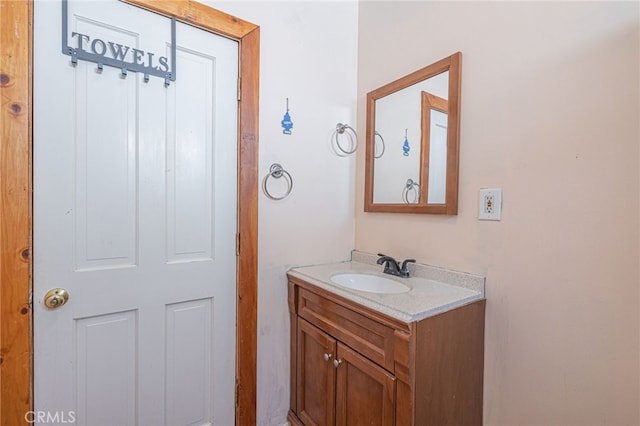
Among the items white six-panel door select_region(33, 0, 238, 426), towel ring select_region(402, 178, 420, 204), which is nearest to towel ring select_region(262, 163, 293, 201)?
white six-panel door select_region(33, 0, 238, 426)

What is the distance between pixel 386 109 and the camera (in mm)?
1671

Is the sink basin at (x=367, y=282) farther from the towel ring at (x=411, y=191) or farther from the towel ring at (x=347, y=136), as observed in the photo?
the towel ring at (x=347, y=136)

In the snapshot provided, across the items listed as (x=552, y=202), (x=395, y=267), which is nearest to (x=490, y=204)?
A: (x=552, y=202)

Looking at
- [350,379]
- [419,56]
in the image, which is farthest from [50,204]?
[419,56]

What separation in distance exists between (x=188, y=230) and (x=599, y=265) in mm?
1498

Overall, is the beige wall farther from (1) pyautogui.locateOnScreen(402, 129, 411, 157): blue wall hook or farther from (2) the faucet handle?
(1) pyautogui.locateOnScreen(402, 129, 411, 157): blue wall hook

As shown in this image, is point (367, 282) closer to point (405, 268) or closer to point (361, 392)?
point (405, 268)

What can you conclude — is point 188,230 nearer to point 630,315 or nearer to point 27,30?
point 27,30

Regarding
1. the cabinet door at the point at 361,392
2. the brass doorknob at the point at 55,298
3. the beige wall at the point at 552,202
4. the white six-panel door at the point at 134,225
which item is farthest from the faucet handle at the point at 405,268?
the brass doorknob at the point at 55,298

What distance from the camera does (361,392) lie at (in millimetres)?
1206

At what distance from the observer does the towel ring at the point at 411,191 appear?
1.52m

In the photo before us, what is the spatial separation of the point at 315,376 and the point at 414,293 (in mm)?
646

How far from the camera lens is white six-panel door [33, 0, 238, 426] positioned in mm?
1098

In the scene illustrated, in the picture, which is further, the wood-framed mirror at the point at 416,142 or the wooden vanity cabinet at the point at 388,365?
the wood-framed mirror at the point at 416,142
